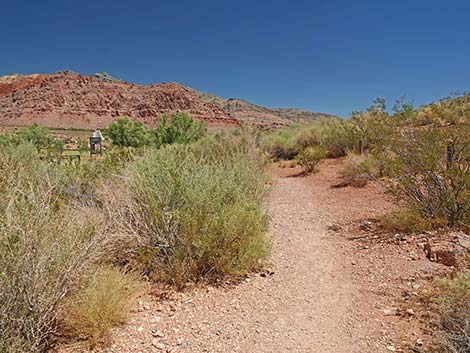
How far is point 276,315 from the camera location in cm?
396

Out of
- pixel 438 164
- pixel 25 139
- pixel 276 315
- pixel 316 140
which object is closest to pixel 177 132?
A: pixel 316 140

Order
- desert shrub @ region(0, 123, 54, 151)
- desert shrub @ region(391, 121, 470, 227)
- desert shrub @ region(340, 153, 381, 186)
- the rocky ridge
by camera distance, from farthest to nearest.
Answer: the rocky ridge
desert shrub @ region(0, 123, 54, 151)
desert shrub @ region(340, 153, 381, 186)
desert shrub @ region(391, 121, 470, 227)

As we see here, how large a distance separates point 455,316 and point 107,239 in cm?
360

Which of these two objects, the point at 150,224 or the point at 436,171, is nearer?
the point at 150,224

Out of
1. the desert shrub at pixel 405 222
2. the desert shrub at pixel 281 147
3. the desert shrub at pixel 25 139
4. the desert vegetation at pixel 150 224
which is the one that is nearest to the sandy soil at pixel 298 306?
the desert vegetation at pixel 150 224

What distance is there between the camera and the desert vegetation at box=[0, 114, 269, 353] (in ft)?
9.69

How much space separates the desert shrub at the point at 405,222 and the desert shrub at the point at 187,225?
284cm

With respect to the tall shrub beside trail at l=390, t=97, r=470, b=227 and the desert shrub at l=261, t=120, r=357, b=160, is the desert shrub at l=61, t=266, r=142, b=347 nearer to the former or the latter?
the tall shrub beside trail at l=390, t=97, r=470, b=227

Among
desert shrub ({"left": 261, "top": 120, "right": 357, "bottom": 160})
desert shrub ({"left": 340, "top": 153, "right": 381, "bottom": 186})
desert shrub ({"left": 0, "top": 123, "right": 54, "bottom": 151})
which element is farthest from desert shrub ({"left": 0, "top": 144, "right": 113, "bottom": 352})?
desert shrub ({"left": 261, "top": 120, "right": 357, "bottom": 160})

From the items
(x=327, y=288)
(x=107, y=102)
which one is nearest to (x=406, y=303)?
(x=327, y=288)

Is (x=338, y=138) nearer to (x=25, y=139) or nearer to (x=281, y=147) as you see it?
(x=281, y=147)

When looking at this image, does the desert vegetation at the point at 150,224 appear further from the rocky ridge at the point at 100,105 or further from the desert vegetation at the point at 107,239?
the rocky ridge at the point at 100,105

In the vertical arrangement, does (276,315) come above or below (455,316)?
below

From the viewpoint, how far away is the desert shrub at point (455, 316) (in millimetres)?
2953
